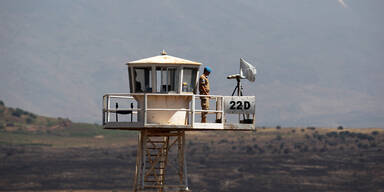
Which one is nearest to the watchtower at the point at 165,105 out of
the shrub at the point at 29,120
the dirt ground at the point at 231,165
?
the dirt ground at the point at 231,165

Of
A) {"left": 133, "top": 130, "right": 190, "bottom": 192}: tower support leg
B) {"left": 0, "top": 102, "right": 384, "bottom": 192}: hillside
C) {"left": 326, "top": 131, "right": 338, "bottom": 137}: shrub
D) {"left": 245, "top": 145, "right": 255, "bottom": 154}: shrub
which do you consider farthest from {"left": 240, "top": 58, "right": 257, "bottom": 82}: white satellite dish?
{"left": 326, "top": 131, "right": 338, "bottom": 137}: shrub

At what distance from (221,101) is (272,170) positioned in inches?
3331

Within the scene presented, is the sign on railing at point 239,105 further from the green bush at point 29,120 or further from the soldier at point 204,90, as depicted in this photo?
the green bush at point 29,120

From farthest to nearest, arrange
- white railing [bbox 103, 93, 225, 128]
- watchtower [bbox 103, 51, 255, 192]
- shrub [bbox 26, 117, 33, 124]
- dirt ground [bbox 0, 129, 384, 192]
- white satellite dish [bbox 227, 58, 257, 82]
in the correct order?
shrub [bbox 26, 117, 33, 124]
dirt ground [bbox 0, 129, 384, 192]
white satellite dish [bbox 227, 58, 257, 82]
watchtower [bbox 103, 51, 255, 192]
white railing [bbox 103, 93, 225, 128]

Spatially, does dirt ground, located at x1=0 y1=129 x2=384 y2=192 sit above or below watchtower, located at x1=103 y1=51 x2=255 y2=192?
below

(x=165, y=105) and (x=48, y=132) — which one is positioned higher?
(x=165, y=105)

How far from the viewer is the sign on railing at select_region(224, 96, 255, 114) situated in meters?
25.8

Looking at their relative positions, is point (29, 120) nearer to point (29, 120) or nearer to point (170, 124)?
point (29, 120)

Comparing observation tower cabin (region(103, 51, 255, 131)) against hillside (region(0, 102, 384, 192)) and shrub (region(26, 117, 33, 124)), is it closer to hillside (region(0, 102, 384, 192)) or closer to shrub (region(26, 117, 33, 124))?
hillside (region(0, 102, 384, 192))

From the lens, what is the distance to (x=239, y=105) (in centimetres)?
2595

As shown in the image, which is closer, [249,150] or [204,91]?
[204,91]

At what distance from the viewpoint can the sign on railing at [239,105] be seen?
84.8 feet

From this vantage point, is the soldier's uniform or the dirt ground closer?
the soldier's uniform

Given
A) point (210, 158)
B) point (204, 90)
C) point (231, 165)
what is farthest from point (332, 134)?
point (204, 90)
